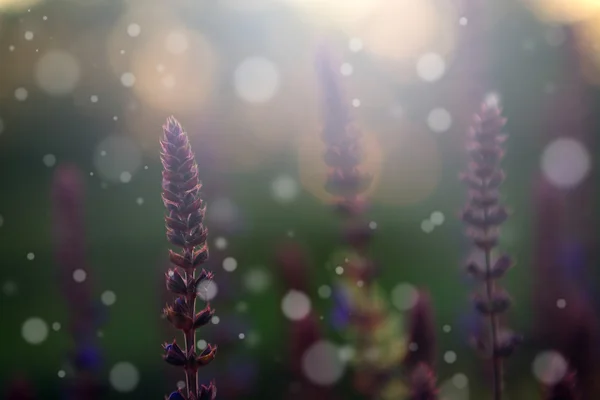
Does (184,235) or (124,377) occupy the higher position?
(184,235)

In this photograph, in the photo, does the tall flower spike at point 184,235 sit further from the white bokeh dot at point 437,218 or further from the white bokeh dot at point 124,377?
the white bokeh dot at point 437,218

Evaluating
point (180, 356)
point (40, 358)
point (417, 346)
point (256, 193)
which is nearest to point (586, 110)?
point (256, 193)

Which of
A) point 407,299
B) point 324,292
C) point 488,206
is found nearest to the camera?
point 488,206

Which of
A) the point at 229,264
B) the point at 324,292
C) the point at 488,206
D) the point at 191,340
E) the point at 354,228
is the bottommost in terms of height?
the point at 324,292

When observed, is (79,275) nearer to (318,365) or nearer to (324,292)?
(318,365)

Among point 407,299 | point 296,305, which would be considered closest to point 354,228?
point 407,299

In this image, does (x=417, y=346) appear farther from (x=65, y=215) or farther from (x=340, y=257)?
(x=65, y=215)

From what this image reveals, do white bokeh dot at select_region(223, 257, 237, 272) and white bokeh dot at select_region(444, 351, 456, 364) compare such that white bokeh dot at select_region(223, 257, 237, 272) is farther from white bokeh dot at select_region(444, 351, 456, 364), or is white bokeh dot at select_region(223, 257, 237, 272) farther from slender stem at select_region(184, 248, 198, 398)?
slender stem at select_region(184, 248, 198, 398)
